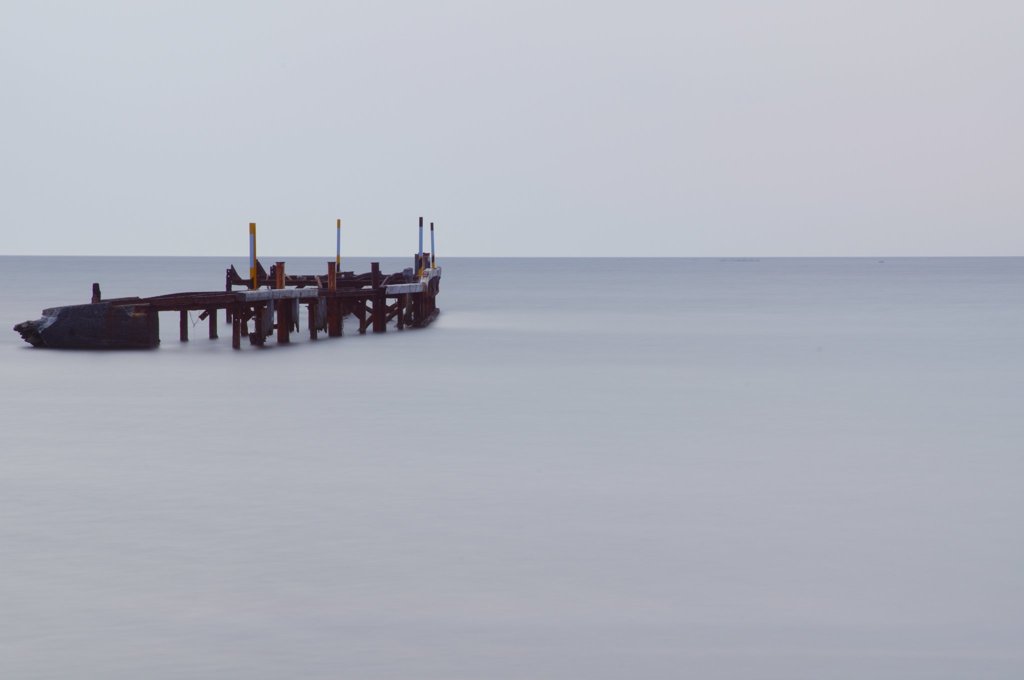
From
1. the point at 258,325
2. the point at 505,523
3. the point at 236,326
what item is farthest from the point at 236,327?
the point at 505,523

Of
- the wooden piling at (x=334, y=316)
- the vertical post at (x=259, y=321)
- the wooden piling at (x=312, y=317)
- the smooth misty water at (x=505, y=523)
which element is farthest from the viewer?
the wooden piling at (x=312, y=317)

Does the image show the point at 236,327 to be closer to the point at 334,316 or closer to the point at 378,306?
the point at 334,316

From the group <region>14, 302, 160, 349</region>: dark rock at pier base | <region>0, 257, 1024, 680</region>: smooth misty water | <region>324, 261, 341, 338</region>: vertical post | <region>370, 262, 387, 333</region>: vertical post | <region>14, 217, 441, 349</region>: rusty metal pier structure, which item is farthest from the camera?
<region>370, 262, 387, 333</region>: vertical post

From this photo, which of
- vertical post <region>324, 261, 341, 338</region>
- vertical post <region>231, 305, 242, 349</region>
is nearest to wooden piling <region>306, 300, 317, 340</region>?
vertical post <region>324, 261, 341, 338</region>

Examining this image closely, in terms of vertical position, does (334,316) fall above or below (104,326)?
below

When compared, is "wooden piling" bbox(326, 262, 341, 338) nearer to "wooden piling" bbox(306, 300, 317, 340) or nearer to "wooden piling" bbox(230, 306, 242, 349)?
"wooden piling" bbox(306, 300, 317, 340)

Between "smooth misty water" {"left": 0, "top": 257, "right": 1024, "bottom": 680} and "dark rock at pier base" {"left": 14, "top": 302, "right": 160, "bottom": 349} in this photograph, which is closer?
"smooth misty water" {"left": 0, "top": 257, "right": 1024, "bottom": 680}

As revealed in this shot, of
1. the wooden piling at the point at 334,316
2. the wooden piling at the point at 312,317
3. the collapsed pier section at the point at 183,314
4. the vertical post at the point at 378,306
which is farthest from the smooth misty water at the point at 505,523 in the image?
the vertical post at the point at 378,306

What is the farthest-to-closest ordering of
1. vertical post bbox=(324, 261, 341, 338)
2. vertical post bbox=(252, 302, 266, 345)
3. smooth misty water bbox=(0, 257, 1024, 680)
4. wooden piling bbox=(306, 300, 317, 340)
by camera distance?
wooden piling bbox=(306, 300, 317, 340) < vertical post bbox=(324, 261, 341, 338) < vertical post bbox=(252, 302, 266, 345) < smooth misty water bbox=(0, 257, 1024, 680)

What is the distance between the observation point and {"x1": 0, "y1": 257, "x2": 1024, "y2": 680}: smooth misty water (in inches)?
345

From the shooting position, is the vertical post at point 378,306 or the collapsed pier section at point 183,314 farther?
the vertical post at point 378,306

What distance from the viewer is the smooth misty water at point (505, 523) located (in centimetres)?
877

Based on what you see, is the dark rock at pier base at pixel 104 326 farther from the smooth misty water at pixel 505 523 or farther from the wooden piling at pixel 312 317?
the wooden piling at pixel 312 317

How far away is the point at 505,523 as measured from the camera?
41.9 ft
